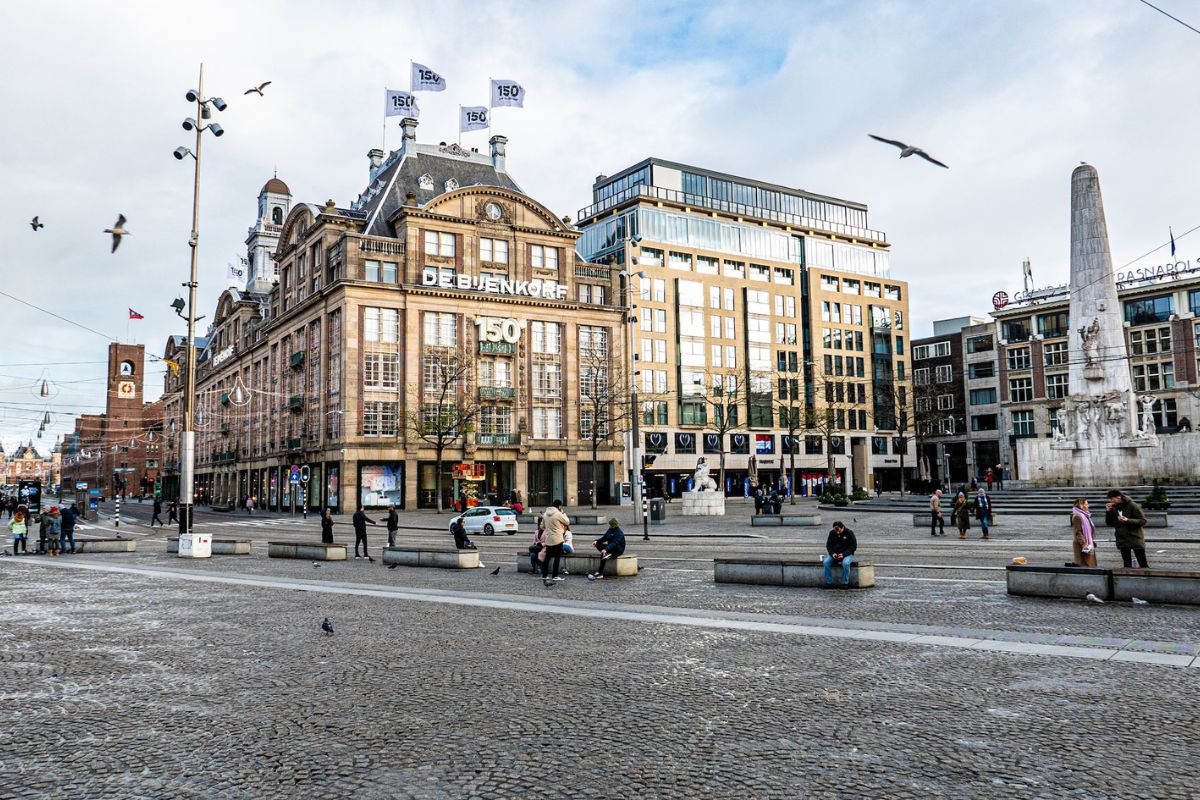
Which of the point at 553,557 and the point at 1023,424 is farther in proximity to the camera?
the point at 1023,424

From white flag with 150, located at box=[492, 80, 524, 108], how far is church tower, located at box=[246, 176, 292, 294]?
43850 millimetres

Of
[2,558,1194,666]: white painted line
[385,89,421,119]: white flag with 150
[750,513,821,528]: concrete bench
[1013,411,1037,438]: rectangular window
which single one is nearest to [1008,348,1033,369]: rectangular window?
[1013,411,1037,438]: rectangular window

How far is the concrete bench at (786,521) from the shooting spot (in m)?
37.8

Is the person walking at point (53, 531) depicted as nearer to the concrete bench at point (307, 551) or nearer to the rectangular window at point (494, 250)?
the concrete bench at point (307, 551)

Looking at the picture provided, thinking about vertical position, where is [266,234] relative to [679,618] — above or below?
above

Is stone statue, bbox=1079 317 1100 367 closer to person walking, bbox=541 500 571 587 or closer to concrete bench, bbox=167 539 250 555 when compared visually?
person walking, bbox=541 500 571 587

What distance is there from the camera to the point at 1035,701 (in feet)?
25.3

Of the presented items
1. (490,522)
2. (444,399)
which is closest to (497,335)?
(444,399)

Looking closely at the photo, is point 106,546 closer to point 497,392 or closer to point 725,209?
point 497,392

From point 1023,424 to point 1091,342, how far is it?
5068 cm

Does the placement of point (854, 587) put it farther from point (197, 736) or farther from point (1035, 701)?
point (197, 736)

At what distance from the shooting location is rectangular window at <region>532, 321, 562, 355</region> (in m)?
68.1

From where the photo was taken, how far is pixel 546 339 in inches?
2697

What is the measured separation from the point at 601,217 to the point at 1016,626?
252ft
